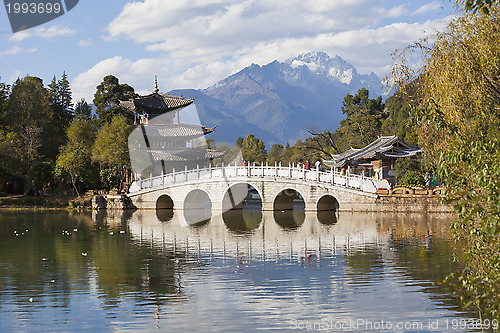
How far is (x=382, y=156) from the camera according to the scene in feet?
120

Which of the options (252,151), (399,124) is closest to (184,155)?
(399,124)

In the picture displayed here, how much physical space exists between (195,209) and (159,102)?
1294cm

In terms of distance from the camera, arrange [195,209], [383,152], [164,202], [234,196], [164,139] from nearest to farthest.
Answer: [383,152] → [234,196] → [195,209] → [164,202] → [164,139]

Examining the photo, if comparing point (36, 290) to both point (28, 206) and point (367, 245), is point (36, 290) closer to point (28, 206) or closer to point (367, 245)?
point (367, 245)

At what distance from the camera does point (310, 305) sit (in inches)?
449

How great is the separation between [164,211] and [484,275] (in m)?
35.1

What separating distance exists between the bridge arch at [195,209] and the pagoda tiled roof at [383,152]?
10086 mm

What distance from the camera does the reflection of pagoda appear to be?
46.3 meters

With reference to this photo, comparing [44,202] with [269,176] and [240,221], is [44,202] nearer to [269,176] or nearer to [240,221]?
[269,176]

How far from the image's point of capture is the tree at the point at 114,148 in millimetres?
45094

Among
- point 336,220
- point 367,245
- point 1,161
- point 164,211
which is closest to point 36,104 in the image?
point 1,161

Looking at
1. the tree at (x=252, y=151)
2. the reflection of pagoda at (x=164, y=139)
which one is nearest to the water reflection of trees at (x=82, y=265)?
the reflection of pagoda at (x=164, y=139)

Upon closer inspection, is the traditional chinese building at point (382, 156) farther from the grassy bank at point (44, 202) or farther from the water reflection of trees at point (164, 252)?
the grassy bank at point (44, 202)

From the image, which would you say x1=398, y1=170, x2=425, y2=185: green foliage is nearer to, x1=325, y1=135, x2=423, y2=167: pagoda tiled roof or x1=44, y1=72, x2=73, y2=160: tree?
x1=325, y1=135, x2=423, y2=167: pagoda tiled roof
